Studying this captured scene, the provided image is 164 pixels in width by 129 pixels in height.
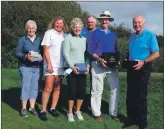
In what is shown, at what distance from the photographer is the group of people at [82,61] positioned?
7012mm

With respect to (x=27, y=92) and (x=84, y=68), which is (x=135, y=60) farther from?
(x=27, y=92)

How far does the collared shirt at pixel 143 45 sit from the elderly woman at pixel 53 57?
1312 millimetres

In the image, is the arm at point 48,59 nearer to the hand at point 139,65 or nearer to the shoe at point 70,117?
the shoe at point 70,117

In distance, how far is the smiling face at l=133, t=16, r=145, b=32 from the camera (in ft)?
22.8

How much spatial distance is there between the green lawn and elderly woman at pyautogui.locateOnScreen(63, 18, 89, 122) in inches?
13.2

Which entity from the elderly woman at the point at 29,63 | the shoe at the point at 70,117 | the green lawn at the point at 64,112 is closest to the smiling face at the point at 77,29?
the elderly woman at the point at 29,63

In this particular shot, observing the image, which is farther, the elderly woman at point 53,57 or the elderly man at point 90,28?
the elderly man at point 90,28

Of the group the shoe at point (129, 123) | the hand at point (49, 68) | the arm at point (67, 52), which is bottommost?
the shoe at point (129, 123)

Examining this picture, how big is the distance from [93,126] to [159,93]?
10.1 ft

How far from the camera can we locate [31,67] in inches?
291

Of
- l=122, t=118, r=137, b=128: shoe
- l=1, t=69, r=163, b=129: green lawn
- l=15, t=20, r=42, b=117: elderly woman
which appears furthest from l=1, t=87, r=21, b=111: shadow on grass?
l=122, t=118, r=137, b=128: shoe

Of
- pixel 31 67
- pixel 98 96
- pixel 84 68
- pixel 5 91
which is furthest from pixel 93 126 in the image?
pixel 5 91

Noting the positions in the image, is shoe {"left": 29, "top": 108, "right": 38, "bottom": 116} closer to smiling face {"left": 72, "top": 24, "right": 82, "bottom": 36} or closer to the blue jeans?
the blue jeans

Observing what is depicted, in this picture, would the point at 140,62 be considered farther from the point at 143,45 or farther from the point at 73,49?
the point at 73,49
